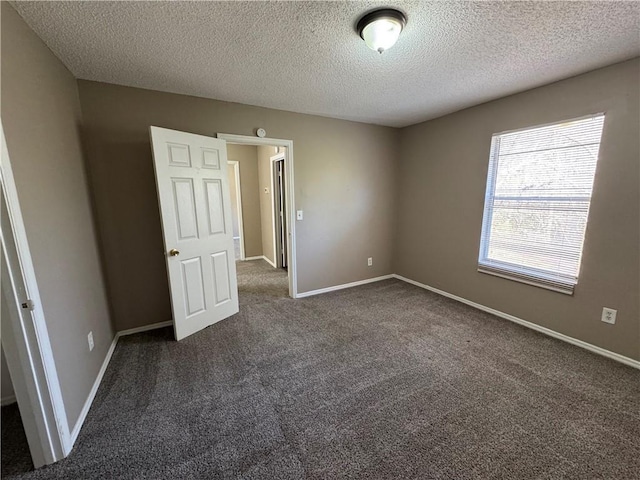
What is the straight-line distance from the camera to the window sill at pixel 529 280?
243cm

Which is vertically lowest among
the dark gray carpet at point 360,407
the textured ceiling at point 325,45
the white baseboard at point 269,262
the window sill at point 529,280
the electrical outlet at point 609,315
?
the dark gray carpet at point 360,407

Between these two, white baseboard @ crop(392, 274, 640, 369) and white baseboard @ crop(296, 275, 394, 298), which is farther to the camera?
white baseboard @ crop(296, 275, 394, 298)

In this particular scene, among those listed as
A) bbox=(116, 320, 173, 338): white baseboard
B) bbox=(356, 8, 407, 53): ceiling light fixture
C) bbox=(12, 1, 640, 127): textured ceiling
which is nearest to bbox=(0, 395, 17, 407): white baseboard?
bbox=(116, 320, 173, 338): white baseboard

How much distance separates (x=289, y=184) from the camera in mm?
3320

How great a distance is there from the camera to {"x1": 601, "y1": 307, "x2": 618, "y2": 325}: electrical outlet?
7.14ft

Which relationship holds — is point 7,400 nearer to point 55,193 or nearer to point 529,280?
point 55,193

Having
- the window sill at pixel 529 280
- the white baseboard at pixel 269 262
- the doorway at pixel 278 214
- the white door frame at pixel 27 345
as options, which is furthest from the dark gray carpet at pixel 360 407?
the white baseboard at pixel 269 262

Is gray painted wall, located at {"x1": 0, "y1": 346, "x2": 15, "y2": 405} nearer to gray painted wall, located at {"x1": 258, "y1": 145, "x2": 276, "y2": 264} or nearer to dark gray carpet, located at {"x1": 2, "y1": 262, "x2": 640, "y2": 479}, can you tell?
dark gray carpet, located at {"x1": 2, "y1": 262, "x2": 640, "y2": 479}

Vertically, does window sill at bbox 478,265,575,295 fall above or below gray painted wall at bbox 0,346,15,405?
above

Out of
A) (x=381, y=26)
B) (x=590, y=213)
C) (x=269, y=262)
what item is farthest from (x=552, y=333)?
(x=269, y=262)

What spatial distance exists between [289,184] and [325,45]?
1.72 meters

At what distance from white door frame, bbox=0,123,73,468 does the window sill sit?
12.3 feet

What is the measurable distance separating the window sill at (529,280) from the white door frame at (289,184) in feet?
7.51

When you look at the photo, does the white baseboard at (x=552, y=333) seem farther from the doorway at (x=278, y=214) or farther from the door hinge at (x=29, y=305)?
the door hinge at (x=29, y=305)
